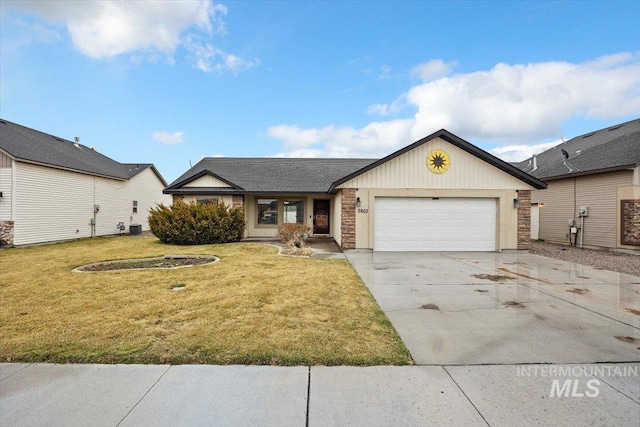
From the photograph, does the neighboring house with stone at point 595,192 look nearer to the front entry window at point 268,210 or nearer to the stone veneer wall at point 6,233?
the front entry window at point 268,210

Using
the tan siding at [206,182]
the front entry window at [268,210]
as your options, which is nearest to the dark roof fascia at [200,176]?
the tan siding at [206,182]

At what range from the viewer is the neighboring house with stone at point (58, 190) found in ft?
43.0

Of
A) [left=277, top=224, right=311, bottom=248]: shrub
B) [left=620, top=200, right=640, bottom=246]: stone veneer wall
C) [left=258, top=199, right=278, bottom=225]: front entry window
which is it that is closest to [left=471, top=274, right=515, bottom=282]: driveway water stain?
[left=277, top=224, right=311, bottom=248]: shrub

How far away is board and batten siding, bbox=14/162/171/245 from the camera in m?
13.5

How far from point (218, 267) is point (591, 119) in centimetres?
2623

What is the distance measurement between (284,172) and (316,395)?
17.0 metres

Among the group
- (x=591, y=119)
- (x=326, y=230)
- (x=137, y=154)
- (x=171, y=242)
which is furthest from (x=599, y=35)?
(x=137, y=154)

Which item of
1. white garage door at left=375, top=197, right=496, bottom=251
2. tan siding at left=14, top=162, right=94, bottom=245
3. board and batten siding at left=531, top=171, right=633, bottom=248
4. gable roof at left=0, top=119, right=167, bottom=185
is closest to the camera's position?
white garage door at left=375, top=197, right=496, bottom=251

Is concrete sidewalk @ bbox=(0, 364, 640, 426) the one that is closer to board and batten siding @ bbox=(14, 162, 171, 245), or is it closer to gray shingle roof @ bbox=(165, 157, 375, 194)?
gray shingle roof @ bbox=(165, 157, 375, 194)

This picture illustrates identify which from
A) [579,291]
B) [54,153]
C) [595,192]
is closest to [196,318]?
[579,291]

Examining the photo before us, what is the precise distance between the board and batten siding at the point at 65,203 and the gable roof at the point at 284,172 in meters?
5.17

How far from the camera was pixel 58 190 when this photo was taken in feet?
49.8

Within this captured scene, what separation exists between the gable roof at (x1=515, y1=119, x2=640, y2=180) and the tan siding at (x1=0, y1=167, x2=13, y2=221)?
86.1ft

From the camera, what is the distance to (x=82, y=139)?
844 inches
